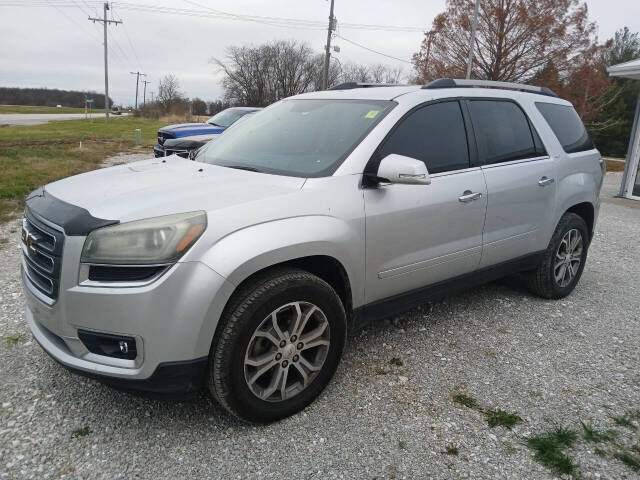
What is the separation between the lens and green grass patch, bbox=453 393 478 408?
109 inches

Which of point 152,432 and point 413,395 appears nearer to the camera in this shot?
point 152,432

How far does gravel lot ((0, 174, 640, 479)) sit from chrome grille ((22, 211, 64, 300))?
72 cm

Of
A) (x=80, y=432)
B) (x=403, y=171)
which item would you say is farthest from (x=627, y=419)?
(x=80, y=432)

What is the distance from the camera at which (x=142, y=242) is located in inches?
83.9

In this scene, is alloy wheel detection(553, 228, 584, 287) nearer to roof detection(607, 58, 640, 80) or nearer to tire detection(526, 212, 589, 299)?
tire detection(526, 212, 589, 299)

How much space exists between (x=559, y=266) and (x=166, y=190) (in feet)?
11.5

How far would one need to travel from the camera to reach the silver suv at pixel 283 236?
2141 millimetres

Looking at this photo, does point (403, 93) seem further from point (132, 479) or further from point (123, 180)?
point (132, 479)

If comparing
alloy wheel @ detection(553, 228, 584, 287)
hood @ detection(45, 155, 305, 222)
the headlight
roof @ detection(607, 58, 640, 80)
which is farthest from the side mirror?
roof @ detection(607, 58, 640, 80)

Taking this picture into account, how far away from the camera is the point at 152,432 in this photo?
8.04 feet

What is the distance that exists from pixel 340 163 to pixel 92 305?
1467 millimetres

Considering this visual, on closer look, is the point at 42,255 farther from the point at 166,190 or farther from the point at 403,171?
the point at 403,171

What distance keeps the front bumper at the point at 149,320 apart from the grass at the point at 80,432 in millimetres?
389

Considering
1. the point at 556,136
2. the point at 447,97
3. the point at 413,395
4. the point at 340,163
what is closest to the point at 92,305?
the point at 340,163
